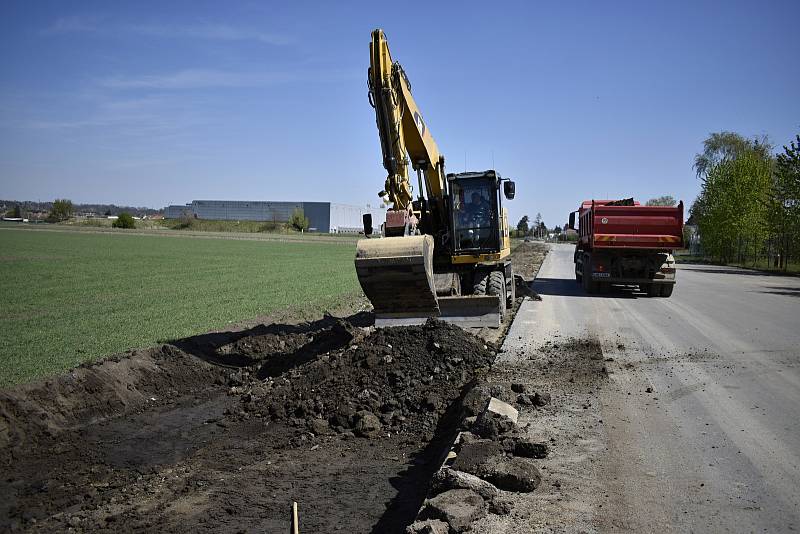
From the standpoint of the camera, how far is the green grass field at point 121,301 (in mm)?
11312

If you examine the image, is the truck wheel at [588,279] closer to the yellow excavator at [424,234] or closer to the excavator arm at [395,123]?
the yellow excavator at [424,234]

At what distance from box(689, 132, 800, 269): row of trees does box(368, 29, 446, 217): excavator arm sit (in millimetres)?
30946

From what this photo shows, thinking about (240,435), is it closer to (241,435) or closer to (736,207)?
(241,435)

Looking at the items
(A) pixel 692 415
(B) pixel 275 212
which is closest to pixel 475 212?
(A) pixel 692 415

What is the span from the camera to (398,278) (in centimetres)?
1035

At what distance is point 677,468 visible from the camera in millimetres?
5848

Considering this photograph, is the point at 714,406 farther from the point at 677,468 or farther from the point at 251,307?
the point at 251,307

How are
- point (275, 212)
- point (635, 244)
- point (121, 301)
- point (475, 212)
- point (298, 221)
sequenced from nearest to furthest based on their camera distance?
point (475, 212), point (121, 301), point (635, 244), point (298, 221), point (275, 212)

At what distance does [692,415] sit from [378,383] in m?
3.87

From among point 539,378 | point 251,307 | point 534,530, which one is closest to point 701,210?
point 251,307

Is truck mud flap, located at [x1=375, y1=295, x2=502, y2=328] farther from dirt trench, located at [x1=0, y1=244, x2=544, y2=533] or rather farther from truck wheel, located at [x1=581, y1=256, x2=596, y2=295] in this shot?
truck wheel, located at [x1=581, y1=256, x2=596, y2=295]

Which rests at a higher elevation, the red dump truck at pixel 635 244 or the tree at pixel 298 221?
the tree at pixel 298 221

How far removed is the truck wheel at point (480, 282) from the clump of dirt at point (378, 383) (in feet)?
7.24

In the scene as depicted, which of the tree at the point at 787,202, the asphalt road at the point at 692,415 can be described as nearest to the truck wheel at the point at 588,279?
the asphalt road at the point at 692,415
